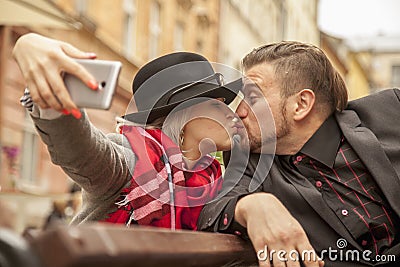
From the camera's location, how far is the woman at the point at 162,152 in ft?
5.90

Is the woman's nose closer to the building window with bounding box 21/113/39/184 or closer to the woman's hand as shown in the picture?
the woman's hand

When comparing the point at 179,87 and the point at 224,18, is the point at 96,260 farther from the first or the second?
the point at 224,18

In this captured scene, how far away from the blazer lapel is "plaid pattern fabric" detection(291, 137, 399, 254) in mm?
29

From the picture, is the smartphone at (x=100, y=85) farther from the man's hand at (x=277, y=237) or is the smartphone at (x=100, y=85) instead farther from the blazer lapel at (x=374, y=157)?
the blazer lapel at (x=374, y=157)

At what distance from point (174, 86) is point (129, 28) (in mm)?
14665

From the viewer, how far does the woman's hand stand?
123cm

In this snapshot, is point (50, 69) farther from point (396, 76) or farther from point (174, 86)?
point (396, 76)

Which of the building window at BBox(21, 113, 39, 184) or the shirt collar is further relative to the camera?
the building window at BBox(21, 113, 39, 184)

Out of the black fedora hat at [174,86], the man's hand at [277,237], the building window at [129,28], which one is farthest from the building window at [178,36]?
the man's hand at [277,237]

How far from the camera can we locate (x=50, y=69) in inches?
Result: 49.1

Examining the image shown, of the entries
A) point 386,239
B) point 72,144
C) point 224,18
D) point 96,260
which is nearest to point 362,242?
point 386,239

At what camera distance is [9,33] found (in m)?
11.1

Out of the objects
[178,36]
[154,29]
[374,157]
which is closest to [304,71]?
[374,157]

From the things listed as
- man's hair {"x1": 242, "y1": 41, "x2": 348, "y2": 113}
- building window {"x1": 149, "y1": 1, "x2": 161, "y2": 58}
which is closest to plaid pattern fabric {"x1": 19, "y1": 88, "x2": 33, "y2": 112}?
man's hair {"x1": 242, "y1": 41, "x2": 348, "y2": 113}
